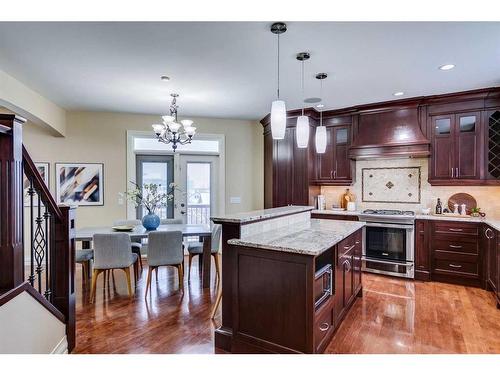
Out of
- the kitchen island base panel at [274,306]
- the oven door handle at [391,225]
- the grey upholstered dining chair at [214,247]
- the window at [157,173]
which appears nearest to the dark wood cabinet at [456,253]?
the oven door handle at [391,225]

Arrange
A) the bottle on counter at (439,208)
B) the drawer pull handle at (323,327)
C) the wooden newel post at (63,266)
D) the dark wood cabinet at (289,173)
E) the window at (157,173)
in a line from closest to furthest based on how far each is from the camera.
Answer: the drawer pull handle at (323,327)
the wooden newel post at (63,266)
the bottle on counter at (439,208)
the dark wood cabinet at (289,173)
the window at (157,173)

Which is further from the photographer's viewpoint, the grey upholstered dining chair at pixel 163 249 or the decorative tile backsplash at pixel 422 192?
the decorative tile backsplash at pixel 422 192

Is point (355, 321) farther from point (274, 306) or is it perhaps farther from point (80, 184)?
point (80, 184)

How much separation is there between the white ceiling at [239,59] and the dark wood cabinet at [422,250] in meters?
1.90

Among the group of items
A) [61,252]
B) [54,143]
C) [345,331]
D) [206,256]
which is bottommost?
[345,331]

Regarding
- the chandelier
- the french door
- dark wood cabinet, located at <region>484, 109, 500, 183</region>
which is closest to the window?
the french door

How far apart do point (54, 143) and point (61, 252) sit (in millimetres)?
3684

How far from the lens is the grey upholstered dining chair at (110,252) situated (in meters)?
3.37

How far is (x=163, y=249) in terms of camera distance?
3.59 meters

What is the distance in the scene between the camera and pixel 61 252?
2355mm

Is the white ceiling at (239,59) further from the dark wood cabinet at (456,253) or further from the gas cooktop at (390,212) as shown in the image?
the dark wood cabinet at (456,253)

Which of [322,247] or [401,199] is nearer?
[322,247]
